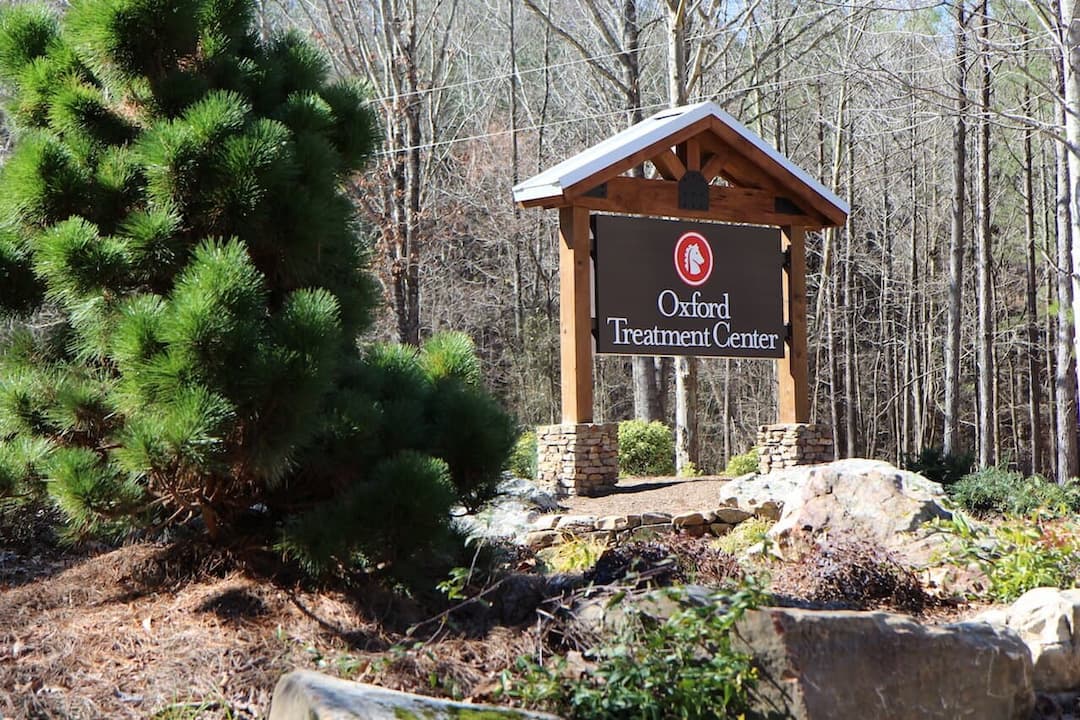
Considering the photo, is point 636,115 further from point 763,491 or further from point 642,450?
point 763,491

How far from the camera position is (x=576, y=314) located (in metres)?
11.4

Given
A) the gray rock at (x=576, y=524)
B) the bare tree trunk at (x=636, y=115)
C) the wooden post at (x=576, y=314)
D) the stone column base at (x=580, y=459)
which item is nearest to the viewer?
the gray rock at (x=576, y=524)

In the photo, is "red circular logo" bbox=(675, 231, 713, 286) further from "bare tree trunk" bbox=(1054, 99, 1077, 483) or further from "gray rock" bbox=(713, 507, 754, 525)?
"bare tree trunk" bbox=(1054, 99, 1077, 483)

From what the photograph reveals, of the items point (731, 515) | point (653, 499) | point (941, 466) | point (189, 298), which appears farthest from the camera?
point (941, 466)

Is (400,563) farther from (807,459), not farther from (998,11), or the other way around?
(998,11)

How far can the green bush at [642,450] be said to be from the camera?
14289mm

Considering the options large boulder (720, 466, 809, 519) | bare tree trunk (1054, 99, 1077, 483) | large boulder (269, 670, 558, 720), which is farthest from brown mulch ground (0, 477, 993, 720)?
bare tree trunk (1054, 99, 1077, 483)

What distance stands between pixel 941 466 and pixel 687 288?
10.5ft

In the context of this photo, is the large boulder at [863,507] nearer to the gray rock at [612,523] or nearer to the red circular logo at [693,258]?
the gray rock at [612,523]

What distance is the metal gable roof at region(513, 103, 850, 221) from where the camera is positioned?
1123 centimetres

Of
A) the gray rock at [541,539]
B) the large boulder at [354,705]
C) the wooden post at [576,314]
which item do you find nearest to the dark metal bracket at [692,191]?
the wooden post at [576,314]

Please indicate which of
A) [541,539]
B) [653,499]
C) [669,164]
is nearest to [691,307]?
[669,164]

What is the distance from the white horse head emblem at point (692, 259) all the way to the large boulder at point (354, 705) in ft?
29.4

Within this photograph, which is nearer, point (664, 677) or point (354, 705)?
point (354, 705)
